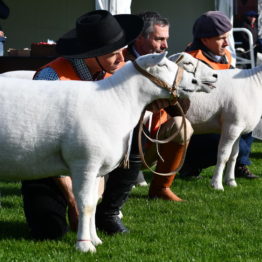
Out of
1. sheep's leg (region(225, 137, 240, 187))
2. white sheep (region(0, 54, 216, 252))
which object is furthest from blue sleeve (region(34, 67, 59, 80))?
sheep's leg (region(225, 137, 240, 187))

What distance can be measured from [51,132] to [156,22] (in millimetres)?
2416

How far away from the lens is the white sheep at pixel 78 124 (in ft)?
13.3

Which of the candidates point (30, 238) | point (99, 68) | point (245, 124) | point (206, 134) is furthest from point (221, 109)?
point (30, 238)

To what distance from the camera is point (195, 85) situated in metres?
4.36

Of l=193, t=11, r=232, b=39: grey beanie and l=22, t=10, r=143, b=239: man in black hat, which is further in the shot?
l=193, t=11, r=232, b=39: grey beanie

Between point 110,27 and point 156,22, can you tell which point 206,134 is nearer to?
point 156,22

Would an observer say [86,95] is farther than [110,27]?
No

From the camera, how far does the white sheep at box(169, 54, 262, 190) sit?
22.2 ft

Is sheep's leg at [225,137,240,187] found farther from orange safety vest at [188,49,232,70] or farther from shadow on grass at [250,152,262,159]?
shadow on grass at [250,152,262,159]

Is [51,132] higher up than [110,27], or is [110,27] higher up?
[110,27]

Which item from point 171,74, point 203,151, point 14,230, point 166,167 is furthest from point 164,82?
point 203,151

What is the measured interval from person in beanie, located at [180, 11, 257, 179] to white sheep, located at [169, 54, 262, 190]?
278mm

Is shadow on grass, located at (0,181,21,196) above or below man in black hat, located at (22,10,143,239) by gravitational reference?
below

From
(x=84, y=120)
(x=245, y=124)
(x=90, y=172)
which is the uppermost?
(x=84, y=120)
